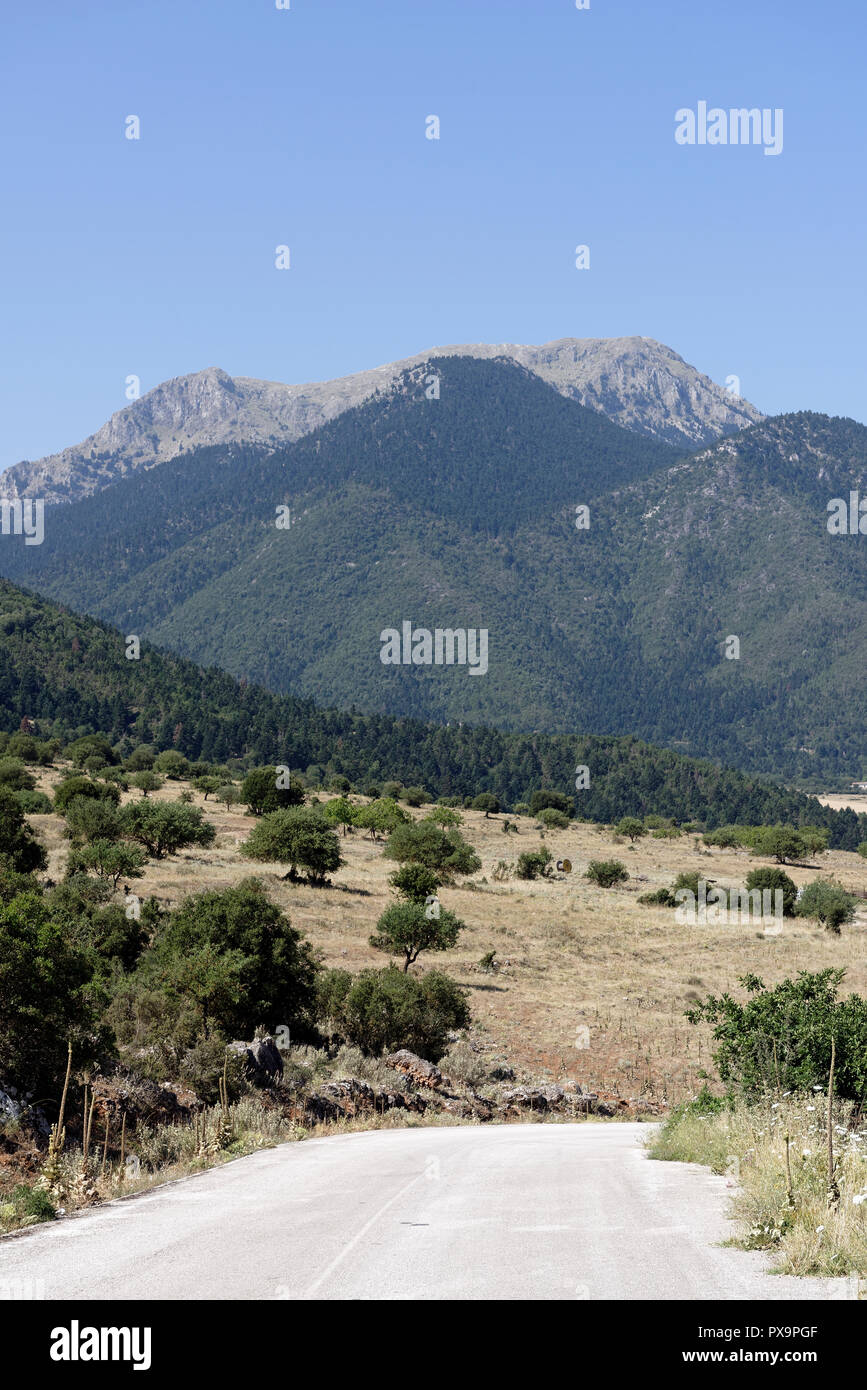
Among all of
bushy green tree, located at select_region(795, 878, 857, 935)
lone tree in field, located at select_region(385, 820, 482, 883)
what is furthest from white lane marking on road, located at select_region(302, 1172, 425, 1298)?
bushy green tree, located at select_region(795, 878, 857, 935)

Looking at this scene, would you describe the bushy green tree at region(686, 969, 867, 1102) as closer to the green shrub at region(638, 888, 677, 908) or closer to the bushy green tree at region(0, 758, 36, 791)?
the green shrub at region(638, 888, 677, 908)

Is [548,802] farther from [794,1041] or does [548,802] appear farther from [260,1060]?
[794,1041]

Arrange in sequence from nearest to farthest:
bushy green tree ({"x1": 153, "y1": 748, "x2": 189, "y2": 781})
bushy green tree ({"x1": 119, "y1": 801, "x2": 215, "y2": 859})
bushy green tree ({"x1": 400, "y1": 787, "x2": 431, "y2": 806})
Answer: bushy green tree ({"x1": 119, "y1": 801, "x2": 215, "y2": 859}), bushy green tree ({"x1": 153, "y1": 748, "x2": 189, "y2": 781}), bushy green tree ({"x1": 400, "y1": 787, "x2": 431, "y2": 806})

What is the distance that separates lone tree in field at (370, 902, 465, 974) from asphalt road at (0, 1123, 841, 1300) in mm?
27558

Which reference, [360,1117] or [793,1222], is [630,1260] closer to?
[793,1222]

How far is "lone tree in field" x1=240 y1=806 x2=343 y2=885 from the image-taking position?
5888cm

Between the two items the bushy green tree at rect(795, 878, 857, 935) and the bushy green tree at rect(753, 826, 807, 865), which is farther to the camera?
the bushy green tree at rect(753, 826, 807, 865)

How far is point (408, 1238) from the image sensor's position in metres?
9.88

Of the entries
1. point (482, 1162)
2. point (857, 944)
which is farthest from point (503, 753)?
point (482, 1162)

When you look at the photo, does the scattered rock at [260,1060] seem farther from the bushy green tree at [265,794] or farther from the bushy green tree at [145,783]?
the bushy green tree at [145,783]

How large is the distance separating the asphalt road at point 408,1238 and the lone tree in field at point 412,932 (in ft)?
90.4

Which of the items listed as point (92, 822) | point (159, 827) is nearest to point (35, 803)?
point (159, 827)

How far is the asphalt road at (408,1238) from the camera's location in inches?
311

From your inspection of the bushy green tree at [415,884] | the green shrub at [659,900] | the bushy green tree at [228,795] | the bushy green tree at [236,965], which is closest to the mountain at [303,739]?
the bushy green tree at [228,795]
